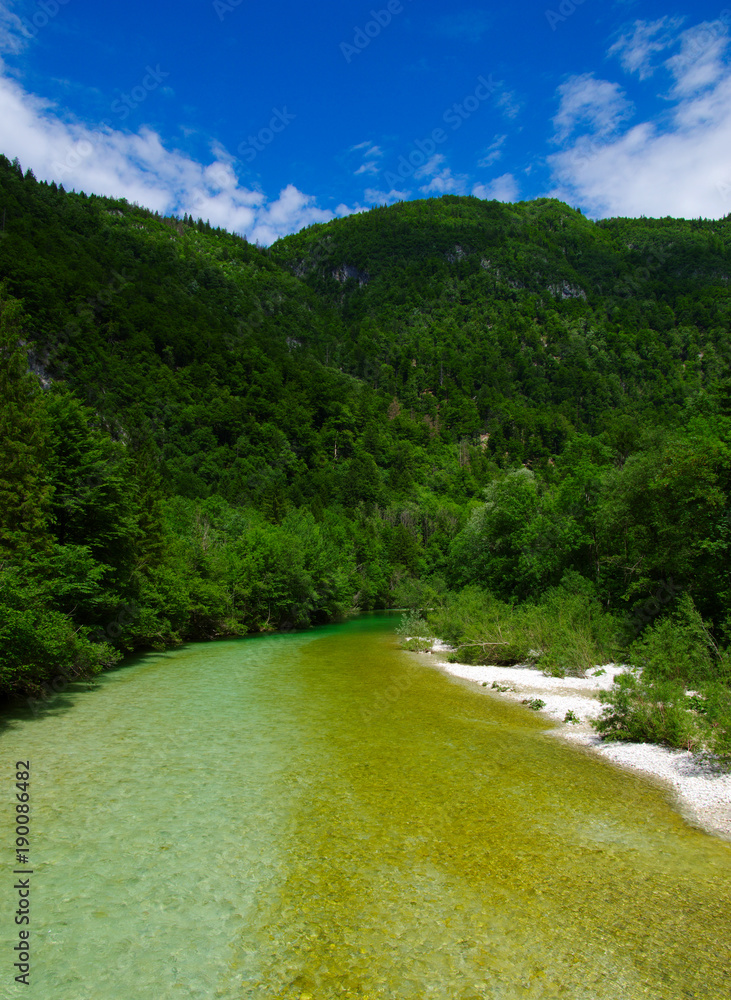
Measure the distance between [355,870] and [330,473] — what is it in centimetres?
10502

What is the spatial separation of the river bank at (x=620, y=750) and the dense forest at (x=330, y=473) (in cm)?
59

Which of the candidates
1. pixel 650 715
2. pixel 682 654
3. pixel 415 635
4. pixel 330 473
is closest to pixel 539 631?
pixel 682 654

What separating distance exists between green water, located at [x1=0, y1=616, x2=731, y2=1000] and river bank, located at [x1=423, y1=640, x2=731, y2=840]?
0.65 meters

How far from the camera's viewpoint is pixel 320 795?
34.2 feet

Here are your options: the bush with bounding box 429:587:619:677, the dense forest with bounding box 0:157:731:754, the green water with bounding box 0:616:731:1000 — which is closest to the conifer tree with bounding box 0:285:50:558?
the dense forest with bounding box 0:157:731:754

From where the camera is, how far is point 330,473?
11194 centimetres

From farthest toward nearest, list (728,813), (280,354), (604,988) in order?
(280,354) < (728,813) < (604,988)

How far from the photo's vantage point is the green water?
224 inches

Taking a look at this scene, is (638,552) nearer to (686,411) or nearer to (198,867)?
(686,411)

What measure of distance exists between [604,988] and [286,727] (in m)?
11.1

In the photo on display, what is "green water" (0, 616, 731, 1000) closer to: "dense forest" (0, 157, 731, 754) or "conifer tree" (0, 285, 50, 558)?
"dense forest" (0, 157, 731, 754)

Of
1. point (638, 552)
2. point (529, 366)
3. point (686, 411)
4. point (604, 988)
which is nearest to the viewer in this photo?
point (604, 988)

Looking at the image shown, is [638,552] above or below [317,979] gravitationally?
above

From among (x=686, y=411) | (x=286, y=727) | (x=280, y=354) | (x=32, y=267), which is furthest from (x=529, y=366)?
(x=286, y=727)
